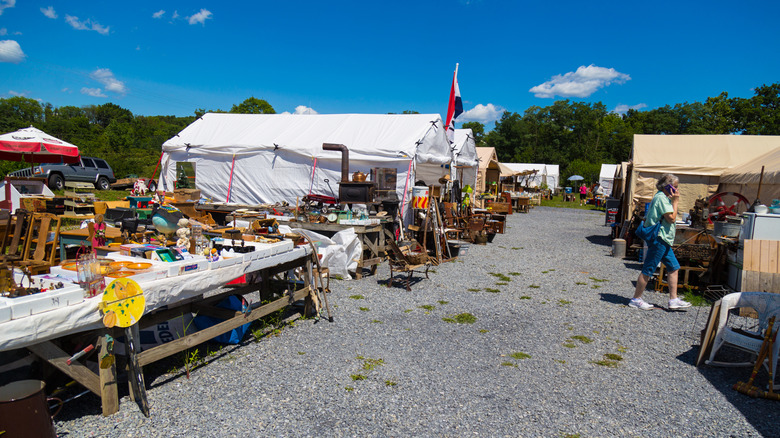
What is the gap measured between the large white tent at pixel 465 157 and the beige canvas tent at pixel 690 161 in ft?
18.1

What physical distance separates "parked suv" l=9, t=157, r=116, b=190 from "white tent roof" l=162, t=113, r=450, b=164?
8601mm

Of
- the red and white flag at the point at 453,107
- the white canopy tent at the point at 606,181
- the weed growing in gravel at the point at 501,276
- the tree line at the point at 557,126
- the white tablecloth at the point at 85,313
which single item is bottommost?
the weed growing in gravel at the point at 501,276

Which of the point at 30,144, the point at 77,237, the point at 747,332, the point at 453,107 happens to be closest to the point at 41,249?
the point at 77,237

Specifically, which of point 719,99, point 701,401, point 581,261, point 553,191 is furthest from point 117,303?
point 719,99

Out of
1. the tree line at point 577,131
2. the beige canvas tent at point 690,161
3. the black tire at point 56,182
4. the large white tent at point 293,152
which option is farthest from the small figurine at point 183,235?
the tree line at point 577,131

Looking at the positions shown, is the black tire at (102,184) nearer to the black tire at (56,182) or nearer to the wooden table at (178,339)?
the black tire at (56,182)

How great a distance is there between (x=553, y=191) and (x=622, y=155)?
1911 cm

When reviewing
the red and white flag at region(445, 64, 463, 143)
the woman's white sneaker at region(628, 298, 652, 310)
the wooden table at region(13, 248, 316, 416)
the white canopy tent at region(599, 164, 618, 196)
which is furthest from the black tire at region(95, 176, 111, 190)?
the white canopy tent at region(599, 164, 618, 196)

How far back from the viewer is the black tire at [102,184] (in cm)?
2192

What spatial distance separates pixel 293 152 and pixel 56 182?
14118 mm

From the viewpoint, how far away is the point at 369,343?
490 centimetres

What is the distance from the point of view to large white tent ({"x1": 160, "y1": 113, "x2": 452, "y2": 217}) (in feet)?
38.7

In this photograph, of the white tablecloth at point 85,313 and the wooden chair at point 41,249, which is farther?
the wooden chair at point 41,249

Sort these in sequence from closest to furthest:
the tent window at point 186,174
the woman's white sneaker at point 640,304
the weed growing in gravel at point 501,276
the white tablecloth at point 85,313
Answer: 1. the white tablecloth at point 85,313
2. the woman's white sneaker at point 640,304
3. the weed growing in gravel at point 501,276
4. the tent window at point 186,174
